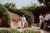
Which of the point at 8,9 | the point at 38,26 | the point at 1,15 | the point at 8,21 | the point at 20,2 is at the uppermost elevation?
the point at 20,2

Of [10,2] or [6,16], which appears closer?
[10,2]

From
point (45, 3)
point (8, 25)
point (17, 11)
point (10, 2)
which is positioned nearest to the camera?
point (10, 2)

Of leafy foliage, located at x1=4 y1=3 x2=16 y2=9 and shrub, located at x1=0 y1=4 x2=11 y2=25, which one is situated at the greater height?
leafy foliage, located at x1=4 y1=3 x2=16 y2=9

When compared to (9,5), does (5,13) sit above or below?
below

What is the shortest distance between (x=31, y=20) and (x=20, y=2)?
1469 mm

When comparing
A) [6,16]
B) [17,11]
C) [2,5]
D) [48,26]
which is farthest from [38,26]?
[2,5]

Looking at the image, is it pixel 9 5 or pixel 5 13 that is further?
pixel 5 13

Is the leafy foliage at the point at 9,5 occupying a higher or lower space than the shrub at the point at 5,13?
higher

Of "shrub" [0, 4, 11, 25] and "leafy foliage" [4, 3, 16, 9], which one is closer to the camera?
"leafy foliage" [4, 3, 16, 9]

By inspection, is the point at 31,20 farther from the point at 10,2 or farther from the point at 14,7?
the point at 10,2

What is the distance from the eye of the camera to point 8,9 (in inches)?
154

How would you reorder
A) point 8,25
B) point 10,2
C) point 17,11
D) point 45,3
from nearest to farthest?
point 10,2 < point 8,25 < point 17,11 < point 45,3

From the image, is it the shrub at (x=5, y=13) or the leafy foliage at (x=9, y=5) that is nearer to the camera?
the leafy foliage at (x=9, y=5)

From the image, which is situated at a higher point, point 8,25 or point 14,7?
point 14,7
